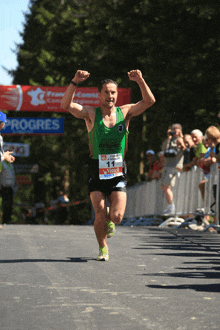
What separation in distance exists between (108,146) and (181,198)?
7746 millimetres

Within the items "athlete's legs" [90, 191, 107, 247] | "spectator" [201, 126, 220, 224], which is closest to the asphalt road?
"athlete's legs" [90, 191, 107, 247]

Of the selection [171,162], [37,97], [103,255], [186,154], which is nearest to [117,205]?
[103,255]

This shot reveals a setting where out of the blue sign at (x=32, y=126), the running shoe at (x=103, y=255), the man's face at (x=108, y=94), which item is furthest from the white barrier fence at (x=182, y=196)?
the blue sign at (x=32, y=126)

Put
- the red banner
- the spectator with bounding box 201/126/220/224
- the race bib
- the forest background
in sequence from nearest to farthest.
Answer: the race bib < the spectator with bounding box 201/126/220/224 < the forest background < the red banner

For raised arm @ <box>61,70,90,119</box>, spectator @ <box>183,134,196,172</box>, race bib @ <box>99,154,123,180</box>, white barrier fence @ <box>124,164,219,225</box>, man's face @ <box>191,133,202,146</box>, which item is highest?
raised arm @ <box>61,70,90,119</box>

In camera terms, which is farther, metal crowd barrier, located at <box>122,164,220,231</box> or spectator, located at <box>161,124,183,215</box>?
spectator, located at <box>161,124,183,215</box>

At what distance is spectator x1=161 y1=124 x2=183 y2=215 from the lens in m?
15.3

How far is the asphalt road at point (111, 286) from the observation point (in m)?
4.52

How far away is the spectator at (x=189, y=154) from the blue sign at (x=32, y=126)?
1579 cm

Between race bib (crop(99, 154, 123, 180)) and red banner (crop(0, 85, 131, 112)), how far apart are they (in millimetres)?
20145

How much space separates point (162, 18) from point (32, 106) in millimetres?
7983

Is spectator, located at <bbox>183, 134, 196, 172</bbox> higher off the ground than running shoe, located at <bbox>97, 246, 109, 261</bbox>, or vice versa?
spectator, located at <bbox>183, 134, 196, 172</bbox>

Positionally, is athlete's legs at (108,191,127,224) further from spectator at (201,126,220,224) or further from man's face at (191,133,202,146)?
Result: man's face at (191,133,202,146)

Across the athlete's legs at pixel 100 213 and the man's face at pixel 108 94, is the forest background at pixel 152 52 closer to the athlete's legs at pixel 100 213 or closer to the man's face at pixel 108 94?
the man's face at pixel 108 94
